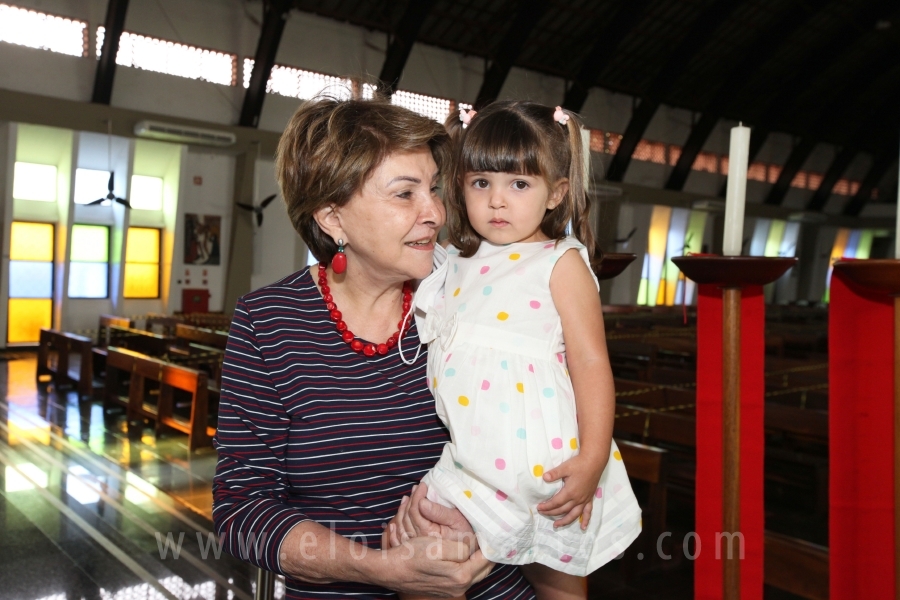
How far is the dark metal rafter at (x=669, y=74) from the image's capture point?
1653 centimetres

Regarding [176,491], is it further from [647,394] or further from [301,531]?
[301,531]

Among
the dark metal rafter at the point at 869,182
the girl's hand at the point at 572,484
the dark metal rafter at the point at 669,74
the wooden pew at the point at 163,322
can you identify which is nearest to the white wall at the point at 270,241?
the wooden pew at the point at 163,322

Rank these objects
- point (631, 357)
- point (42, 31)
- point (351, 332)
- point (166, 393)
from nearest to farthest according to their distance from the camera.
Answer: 1. point (351, 332)
2. point (166, 393)
3. point (631, 357)
4. point (42, 31)

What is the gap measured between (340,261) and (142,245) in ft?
48.1

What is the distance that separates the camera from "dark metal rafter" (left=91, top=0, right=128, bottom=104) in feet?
40.0

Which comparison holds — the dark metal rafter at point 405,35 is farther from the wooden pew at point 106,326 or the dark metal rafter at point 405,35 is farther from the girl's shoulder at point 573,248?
the girl's shoulder at point 573,248

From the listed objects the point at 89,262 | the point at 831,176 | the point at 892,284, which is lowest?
the point at 892,284

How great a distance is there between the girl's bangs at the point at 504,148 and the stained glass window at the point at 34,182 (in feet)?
45.7

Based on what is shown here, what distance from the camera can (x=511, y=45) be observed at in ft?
51.0

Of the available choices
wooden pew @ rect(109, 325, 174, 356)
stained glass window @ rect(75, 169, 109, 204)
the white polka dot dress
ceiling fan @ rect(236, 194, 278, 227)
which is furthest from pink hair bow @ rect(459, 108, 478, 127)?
stained glass window @ rect(75, 169, 109, 204)

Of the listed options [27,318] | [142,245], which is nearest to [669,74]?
[142,245]

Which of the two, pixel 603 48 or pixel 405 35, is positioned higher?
pixel 603 48

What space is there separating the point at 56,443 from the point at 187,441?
1.02 metres

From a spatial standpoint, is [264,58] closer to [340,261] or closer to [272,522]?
[340,261]
